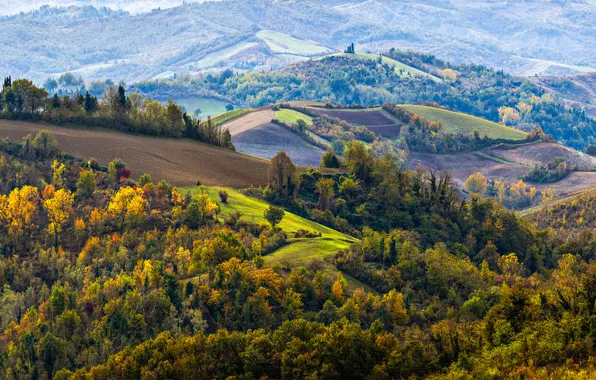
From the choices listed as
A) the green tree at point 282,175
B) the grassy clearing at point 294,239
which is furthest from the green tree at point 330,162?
the grassy clearing at point 294,239

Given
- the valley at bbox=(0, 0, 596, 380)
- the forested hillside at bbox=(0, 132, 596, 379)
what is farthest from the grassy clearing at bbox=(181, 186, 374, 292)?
the forested hillside at bbox=(0, 132, 596, 379)

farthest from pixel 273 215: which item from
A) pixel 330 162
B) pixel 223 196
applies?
pixel 330 162

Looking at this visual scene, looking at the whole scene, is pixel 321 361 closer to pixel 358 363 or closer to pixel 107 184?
pixel 358 363

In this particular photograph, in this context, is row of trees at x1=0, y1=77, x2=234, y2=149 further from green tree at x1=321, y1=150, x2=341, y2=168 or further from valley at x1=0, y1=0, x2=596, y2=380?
green tree at x1=321, y1=150, x2=341, y2=168

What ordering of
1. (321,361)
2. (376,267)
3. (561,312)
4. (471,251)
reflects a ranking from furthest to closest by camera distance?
(471,251)
(376,267)
(561,312)
(321,361)

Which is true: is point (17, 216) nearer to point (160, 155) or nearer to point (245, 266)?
point (245, 266)

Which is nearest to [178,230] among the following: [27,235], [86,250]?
[86,250]
